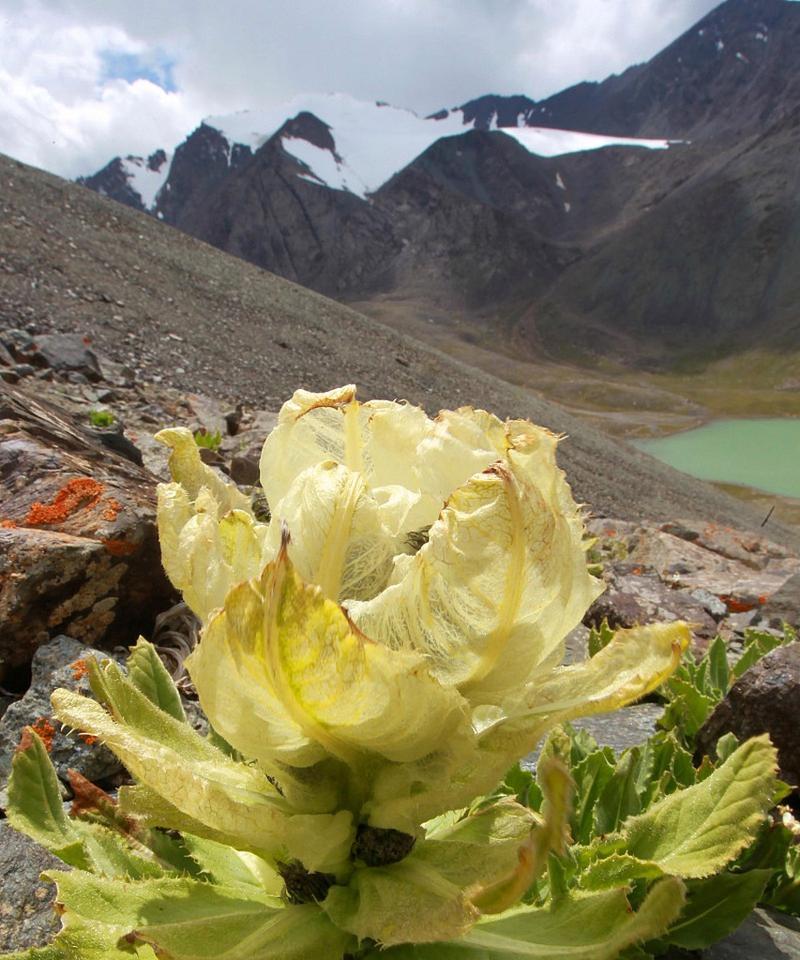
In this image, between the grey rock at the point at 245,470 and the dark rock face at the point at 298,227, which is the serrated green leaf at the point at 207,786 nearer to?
the grey rock at the point at 245,470

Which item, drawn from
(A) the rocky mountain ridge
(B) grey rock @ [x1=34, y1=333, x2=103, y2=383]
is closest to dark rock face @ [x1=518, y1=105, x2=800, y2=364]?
(A) the rocky mountain ridge

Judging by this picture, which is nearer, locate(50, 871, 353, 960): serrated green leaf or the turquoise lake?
locate(50, 871, 353, 960): serrated green leaf

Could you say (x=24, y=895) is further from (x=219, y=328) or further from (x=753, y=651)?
(x=219, y=328)

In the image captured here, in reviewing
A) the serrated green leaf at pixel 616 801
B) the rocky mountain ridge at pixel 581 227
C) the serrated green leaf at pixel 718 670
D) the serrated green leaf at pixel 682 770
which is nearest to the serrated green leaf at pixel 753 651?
the serrated green leaf at pixel 718 670

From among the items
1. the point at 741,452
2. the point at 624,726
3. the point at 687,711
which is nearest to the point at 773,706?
the point at 687,711

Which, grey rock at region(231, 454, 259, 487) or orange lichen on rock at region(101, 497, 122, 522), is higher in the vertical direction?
orange lichen on rock at region(101, 497, 122, 522)

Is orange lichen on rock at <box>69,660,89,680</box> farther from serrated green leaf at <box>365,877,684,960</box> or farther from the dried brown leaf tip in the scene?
serrated green leaf at <box>365,877,684,960</box>

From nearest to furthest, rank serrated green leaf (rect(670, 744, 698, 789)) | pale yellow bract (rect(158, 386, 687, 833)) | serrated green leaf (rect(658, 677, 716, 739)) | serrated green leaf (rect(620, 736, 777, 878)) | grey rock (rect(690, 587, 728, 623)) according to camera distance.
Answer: pale yellow bract (rect(158, 386, 687, 833)) < serrated green leaf (rect(620, 736, 777, 878)) < serrated green leaf (rect(670, 744, 698, 789)) < serrated green leaf (rect(658, 677, 716, 739)) < grey rock (rect(690, 587, 728, 623))
